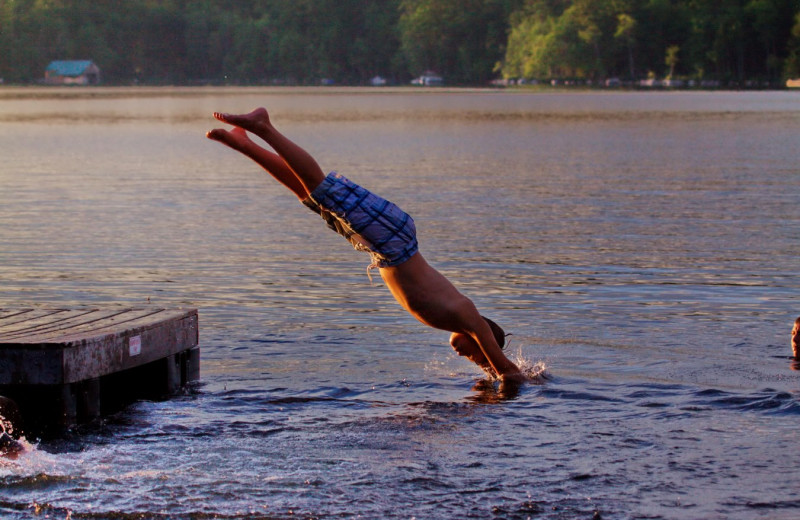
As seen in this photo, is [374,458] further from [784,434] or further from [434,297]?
[784,434]

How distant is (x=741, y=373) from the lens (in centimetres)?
967

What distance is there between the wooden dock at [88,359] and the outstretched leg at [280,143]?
5.70 feet

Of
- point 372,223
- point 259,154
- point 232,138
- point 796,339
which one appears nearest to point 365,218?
point 372,223

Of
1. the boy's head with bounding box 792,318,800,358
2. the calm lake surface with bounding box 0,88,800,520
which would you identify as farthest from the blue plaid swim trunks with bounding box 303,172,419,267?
the boy's head with bounding box 792,318,800,358

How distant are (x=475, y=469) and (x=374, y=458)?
0.67 metres

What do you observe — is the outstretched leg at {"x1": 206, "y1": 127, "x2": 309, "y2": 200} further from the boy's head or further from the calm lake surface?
the boy's head

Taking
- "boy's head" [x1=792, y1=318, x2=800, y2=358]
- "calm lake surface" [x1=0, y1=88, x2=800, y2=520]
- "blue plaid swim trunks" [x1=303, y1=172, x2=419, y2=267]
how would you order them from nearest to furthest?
"calm lake surface" [x1=0, y1=88, x2=800, y2=520] < "blue plaid swim trunks" [x1=303, y1=172, x2=419, y2=267] < "boy's head" [x1=792, y1=318, x2=800, y2=358]

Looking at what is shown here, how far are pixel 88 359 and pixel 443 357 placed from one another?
12.0 feet

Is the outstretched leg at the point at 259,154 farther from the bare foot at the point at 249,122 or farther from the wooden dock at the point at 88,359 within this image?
the wooden dock at the point at 88,359

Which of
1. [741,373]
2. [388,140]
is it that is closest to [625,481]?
[741,373]

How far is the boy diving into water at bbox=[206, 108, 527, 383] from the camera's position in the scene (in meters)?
7.76

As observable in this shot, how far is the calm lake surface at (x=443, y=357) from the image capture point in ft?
22.5

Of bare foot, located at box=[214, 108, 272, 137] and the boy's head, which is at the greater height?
bare foot, located at box=[214, 108, 272, 137]

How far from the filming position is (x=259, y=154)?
7.92 m
